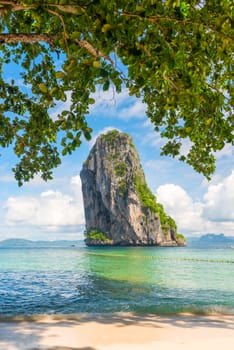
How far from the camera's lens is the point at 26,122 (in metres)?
11.5

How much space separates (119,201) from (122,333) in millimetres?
118218

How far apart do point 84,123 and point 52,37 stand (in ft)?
8.82

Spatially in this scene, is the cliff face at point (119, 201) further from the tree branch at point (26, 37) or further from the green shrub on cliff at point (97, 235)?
the tree branch at point (26, 37)

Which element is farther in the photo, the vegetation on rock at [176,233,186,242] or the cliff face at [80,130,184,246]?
the vegetation on rock at [176,233,186,242]

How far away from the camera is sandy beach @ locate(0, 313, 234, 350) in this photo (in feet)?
24.8

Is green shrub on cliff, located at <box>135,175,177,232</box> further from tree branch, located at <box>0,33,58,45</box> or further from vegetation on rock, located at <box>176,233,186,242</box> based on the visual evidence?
tree branch, located at <box>0,33,58,45</box>

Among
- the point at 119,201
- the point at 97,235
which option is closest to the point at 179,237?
the point at 119,201

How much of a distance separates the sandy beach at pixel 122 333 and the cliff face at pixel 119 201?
113 m

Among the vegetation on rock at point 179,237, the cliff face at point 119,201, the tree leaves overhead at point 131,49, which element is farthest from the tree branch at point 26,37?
the vegetation on rock at point 179,237

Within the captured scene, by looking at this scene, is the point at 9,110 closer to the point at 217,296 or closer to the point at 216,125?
the point at 216,125

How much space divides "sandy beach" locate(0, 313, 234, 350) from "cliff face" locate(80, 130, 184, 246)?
112882mm

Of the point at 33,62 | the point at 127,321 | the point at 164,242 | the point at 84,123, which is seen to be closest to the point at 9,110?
the point at 33,62

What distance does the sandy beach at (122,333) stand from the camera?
24.8 feet

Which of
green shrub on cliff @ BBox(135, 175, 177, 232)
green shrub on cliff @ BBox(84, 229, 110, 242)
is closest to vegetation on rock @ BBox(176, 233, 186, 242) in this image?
green shrub on cliff @ BBox(135, 175, 177, 232)
